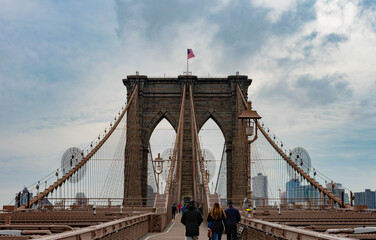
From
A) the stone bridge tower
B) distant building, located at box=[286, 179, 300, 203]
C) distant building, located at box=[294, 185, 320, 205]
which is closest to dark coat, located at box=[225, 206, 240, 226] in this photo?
distant building, located at box=[286, 179, 300, 203]

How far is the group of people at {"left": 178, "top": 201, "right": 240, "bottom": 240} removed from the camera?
11156mm

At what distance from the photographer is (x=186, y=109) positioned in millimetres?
56656

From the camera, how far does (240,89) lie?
56.4 m

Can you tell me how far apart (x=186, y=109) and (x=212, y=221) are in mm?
44509

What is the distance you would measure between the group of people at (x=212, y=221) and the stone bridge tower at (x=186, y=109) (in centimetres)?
4154

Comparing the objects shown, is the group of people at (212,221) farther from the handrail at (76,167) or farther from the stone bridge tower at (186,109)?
the stone bridge tower at (186,109)

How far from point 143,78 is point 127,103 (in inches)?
135

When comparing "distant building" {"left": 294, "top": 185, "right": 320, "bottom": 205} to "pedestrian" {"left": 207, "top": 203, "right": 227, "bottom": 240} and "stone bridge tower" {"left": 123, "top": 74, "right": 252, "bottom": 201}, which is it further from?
"pedestrian" {"left": 207, "top": 203, "right": 227, "bottom": 240}

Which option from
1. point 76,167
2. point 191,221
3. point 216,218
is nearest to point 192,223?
point 191,221

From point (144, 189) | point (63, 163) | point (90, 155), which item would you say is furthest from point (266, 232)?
point (144, 189)

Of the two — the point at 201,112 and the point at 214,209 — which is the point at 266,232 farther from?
the point at 201,112

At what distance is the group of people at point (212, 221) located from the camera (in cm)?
1116

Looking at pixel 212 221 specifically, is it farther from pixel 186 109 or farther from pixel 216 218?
pixel 186 109

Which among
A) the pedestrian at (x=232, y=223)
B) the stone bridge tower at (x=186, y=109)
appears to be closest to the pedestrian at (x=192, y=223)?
the pedestrian at (x=232, y=223)
